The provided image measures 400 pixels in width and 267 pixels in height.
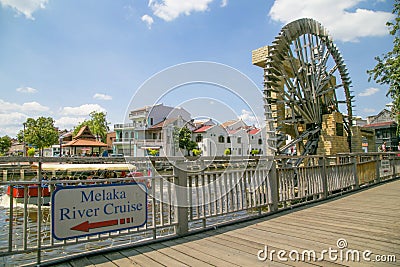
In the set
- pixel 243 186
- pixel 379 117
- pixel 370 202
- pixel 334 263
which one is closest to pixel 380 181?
pixel 370 202

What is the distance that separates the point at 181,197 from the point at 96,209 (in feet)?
3.07

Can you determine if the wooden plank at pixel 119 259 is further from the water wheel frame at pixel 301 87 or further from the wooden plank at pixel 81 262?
the water wheel frame at pixel 301 87

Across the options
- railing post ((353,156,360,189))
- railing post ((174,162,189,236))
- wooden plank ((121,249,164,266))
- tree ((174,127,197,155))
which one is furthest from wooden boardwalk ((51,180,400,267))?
tree ((174,127,197,155))

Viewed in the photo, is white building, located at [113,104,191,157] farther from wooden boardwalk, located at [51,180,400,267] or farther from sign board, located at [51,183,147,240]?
wooden boardwalk, located at [51,180,400,267]

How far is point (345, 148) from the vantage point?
1212 cm

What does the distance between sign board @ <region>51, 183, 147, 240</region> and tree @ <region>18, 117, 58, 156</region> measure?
4462cm

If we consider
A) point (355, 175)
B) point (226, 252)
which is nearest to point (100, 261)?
point (226, 252)

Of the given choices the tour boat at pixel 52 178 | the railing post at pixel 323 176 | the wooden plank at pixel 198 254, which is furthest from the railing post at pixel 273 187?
the tour boat at pixel 52 178

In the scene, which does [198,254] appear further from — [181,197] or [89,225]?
[89,225]

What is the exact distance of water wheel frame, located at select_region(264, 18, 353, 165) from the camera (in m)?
11.2

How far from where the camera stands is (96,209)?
8.28 feet

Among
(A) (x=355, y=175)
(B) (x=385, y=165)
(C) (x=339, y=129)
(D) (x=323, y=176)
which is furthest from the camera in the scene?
(C) (x=339, y=129)

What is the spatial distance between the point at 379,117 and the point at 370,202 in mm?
44546

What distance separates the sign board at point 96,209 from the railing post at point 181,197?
0.39 meters
